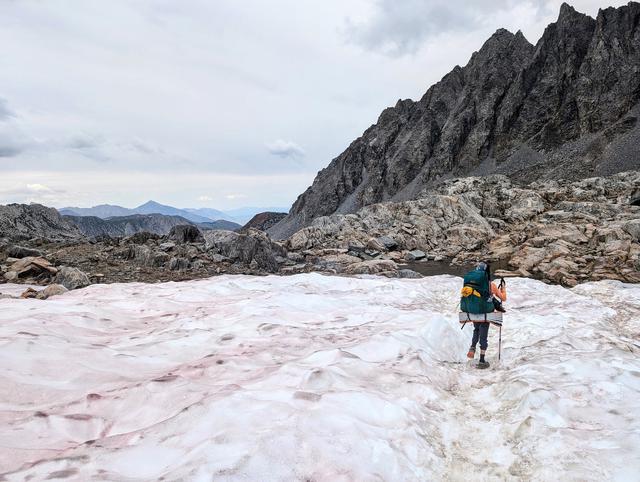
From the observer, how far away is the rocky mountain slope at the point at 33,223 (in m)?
45.4

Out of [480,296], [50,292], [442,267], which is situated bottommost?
[50,292]

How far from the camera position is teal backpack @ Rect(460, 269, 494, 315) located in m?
9.77

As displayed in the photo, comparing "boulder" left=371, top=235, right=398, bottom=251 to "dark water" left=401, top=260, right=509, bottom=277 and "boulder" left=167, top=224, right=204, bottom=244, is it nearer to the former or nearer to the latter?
"dark water" left=401, top=260, right=509, bottom=277

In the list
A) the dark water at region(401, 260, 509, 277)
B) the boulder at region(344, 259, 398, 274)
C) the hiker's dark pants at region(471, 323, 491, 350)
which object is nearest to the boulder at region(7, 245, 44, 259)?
the boulder at region(344, 259, 398, 274)

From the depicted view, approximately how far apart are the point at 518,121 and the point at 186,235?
326 feet

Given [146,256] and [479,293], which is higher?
[479,293]

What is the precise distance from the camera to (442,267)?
37.4 meters

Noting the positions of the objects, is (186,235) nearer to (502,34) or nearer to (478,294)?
(478,294)

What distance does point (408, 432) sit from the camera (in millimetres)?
5941

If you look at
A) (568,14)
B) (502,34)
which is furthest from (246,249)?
(502,34)

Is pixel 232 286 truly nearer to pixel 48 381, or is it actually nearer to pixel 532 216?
pixel 48 381

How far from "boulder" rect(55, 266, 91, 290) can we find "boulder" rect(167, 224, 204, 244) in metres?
19.3

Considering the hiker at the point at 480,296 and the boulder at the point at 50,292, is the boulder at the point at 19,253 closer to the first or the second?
the boulder at the point at 50,292

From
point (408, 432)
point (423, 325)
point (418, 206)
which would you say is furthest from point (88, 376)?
point (418, 206)
